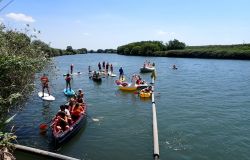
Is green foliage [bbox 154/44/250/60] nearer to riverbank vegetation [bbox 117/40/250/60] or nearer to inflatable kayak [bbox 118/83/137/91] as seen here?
riverbank vegetation [bbox 117/40/250/60]

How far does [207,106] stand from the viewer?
2523 centimetres

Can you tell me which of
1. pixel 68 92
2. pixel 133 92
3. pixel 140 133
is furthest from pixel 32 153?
pixel 133 92

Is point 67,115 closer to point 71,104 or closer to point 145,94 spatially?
point 71,104

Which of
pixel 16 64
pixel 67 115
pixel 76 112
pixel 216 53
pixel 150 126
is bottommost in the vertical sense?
pixel 150 126

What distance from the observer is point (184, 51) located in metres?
104

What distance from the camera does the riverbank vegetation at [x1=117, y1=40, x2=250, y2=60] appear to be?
299 ft

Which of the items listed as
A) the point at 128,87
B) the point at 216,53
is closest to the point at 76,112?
the point at 128,87

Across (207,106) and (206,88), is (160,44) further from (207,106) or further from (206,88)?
(207,106)

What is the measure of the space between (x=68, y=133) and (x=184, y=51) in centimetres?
9160

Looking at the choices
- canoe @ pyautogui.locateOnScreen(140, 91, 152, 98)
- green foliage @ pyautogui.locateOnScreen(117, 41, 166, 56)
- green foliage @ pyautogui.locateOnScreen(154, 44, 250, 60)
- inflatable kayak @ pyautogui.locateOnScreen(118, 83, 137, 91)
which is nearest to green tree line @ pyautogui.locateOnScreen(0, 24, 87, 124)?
canoe @ pyautogui.locateOnScreen(140, 91, 152, 98)

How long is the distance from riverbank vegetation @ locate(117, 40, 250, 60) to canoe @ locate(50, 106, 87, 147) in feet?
255

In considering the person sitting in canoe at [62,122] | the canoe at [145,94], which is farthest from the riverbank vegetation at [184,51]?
the person sitting in canoe at [62,122]

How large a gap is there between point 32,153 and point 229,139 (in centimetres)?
1010

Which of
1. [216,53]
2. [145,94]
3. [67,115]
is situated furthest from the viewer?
[216,53]
